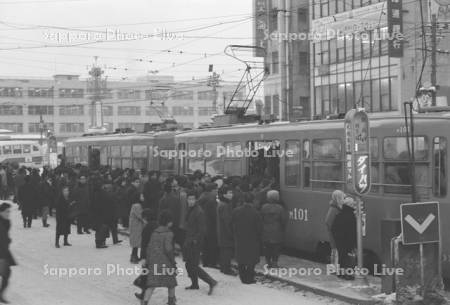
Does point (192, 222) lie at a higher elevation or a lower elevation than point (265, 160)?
lower

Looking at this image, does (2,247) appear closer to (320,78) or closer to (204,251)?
(204,251)

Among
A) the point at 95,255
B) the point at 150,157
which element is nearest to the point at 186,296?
the point at 95,255

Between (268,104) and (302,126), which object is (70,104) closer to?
(268,104)

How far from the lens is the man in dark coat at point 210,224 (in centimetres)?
1179

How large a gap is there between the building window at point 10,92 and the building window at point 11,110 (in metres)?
1.60

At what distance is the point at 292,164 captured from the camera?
13.4 m

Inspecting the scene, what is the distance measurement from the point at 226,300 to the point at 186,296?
681 mm

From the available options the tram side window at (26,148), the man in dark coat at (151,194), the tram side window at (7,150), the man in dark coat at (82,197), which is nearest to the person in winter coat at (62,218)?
the man in dark coat at (82,197)

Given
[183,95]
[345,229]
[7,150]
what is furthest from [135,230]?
[183,95]

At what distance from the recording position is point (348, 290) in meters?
9.76

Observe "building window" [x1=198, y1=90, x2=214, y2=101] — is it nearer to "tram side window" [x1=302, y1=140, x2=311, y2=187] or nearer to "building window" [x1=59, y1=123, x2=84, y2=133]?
"building window" [x1=59, y1=123, x2=84, y2=133]

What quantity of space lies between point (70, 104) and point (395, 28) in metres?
62.5

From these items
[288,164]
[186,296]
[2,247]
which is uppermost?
[288,164]

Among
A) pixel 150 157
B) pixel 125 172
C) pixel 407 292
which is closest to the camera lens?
pixel 407 292
